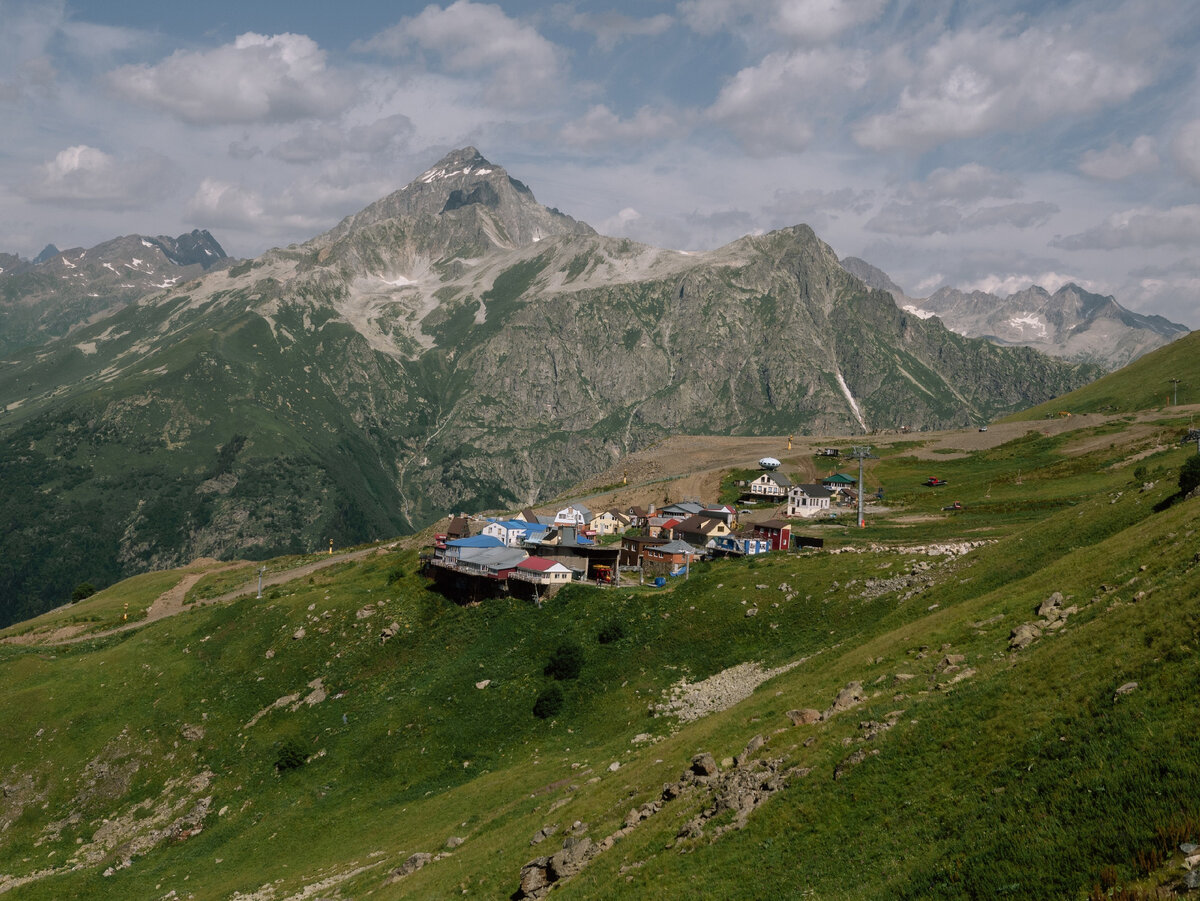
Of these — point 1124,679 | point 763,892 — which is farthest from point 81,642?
Answer: point 1124,679

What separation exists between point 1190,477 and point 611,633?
4138 cm

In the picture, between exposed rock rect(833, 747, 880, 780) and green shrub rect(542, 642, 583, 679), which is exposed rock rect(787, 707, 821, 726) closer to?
exposed rock rect(833, 747, 880, 780)

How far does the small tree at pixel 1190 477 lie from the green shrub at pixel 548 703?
43.5 metres

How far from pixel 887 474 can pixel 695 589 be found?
91368 millimetres

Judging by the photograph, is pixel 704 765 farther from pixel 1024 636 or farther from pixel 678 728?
pixel 678 728

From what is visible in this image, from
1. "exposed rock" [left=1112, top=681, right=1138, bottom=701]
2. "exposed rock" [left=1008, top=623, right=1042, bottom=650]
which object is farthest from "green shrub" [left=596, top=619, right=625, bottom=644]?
"exposed rock" [left=1112, top=681, right=1138, bottom=701]

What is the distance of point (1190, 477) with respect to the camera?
44.5 meters

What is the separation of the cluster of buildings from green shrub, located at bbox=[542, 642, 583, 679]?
12543mm

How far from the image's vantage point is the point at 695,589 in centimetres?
6656

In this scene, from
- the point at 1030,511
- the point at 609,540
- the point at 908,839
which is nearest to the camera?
the point at 908,839

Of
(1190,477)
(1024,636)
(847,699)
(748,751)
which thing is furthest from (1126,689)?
(1190,477)

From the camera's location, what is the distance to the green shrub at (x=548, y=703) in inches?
2208

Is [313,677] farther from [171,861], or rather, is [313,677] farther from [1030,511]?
[1030,511]

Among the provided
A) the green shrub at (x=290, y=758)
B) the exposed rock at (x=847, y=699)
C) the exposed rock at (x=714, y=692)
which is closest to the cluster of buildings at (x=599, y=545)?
the green shrub at (x=290, y=758)
